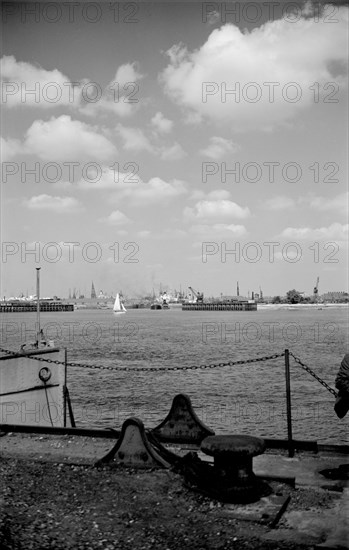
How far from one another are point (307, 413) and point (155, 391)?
9.22 m

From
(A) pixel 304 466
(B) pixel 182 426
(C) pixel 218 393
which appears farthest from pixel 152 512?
(C) pixel 218 393

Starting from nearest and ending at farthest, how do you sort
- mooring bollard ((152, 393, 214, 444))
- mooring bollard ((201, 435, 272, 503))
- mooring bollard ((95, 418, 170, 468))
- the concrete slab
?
mooring bollard ((201, 435, 272, 503)), the concrete slab, mooring bollard ((95, 418, 170, 468)), mooring bollard ((152, 393, 214, 444))

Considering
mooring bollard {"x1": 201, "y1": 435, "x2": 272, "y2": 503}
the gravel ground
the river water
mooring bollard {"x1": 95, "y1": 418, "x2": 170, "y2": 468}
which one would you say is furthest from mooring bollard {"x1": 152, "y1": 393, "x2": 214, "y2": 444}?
the river water

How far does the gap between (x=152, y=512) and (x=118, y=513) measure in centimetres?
32

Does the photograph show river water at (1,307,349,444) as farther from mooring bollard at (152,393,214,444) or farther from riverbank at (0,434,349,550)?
riverbank at (0,434,349,550)

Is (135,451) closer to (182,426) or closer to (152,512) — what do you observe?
(152,512)

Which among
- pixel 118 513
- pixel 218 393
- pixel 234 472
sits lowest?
pixel 218 393

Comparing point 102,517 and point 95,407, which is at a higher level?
point 102,517

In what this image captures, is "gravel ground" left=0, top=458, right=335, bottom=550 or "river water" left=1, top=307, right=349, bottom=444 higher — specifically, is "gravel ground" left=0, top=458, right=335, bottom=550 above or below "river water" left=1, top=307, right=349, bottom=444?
above

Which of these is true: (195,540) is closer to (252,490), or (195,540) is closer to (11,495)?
(252,490)

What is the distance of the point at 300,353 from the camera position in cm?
4638

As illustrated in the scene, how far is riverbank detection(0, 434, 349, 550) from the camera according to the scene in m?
4.82

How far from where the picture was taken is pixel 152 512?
213 inches

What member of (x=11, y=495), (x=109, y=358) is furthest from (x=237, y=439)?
(x=109, y=358)
